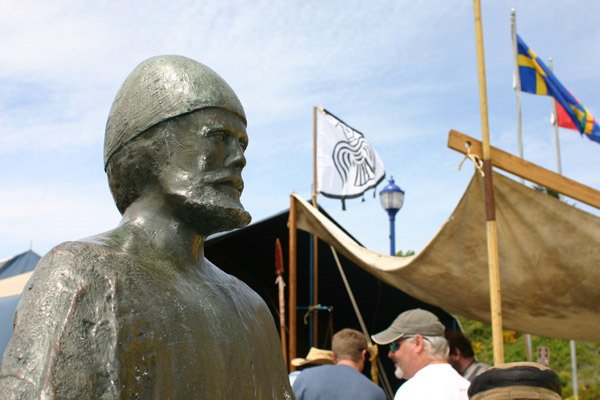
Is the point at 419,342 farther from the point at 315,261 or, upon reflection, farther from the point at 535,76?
the point at 315,261

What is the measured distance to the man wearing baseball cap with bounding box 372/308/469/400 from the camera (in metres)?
3.59

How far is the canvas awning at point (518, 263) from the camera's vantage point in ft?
17.3

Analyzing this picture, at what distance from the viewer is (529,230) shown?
5.41m

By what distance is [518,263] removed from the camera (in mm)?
5629

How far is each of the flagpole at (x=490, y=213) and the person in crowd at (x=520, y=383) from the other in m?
1.97

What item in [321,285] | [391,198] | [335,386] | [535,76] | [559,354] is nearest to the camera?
[335,386]

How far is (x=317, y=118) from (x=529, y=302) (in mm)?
3218

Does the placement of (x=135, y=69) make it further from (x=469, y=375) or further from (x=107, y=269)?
(x=469, y=375)

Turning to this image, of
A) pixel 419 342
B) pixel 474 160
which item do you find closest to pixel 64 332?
pixel 419 342

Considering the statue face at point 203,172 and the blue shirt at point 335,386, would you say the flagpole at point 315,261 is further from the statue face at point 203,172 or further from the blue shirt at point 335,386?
the statue face at point 203,172

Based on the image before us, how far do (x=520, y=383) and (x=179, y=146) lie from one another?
5.02ft

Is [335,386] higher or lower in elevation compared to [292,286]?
lower

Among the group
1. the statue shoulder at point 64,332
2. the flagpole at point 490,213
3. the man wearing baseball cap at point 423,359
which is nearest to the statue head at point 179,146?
the statue shoulder at point 64,332

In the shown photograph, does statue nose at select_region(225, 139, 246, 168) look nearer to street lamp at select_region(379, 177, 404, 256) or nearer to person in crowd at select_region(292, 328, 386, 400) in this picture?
person in crowd at select_region(292, 328, 386, 400)
